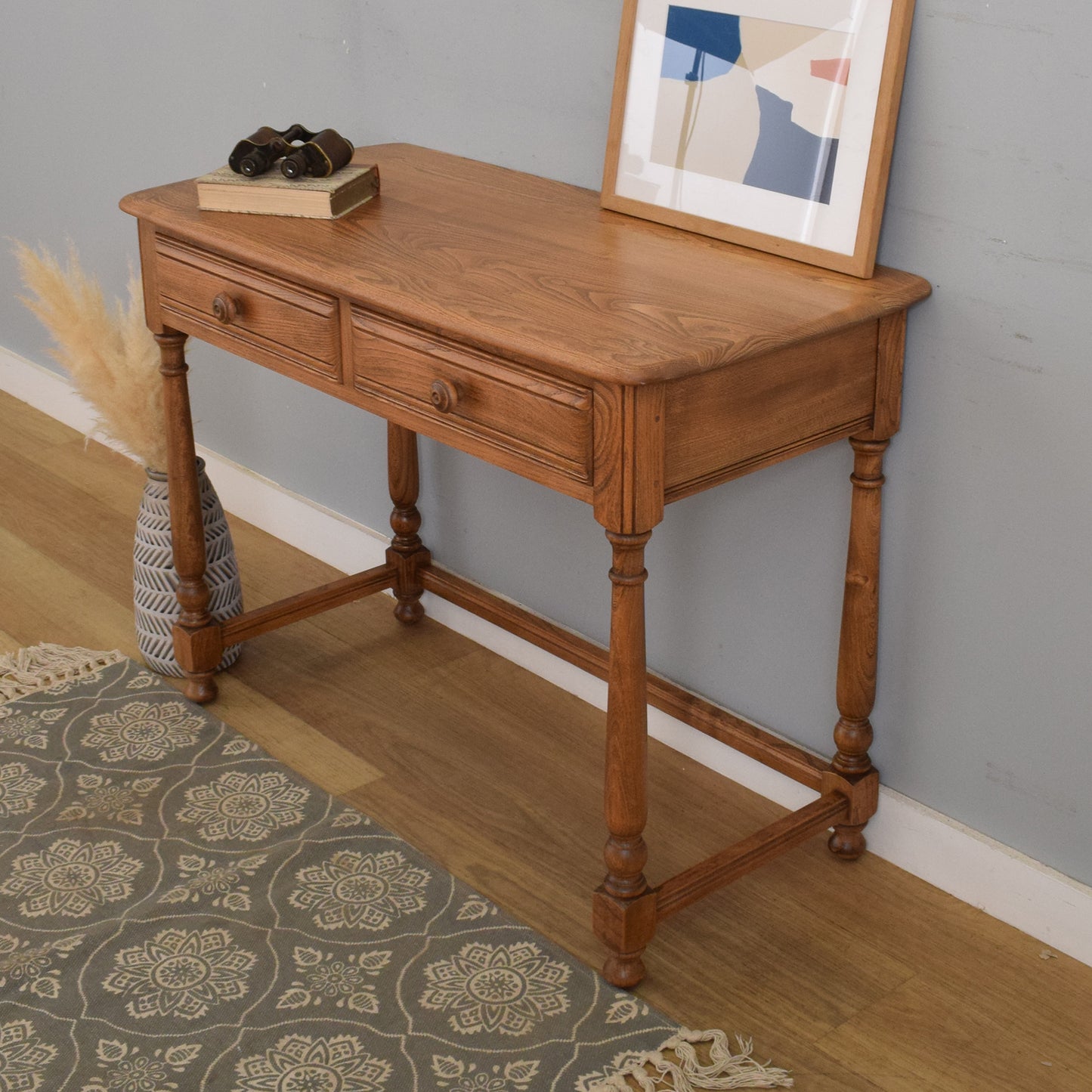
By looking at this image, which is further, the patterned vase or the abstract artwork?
the patterned vase

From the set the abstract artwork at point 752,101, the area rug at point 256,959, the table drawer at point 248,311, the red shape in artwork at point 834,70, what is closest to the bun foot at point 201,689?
the area rug at point 256,959

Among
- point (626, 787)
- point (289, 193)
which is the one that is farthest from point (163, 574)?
point (626, 787)

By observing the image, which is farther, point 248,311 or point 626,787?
point 248,311

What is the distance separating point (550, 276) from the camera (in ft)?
5.83

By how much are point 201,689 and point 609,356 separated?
124 centimetres

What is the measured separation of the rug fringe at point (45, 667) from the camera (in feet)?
8.24

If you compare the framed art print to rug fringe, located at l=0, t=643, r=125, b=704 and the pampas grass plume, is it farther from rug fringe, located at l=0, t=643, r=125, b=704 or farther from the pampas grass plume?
rug fringe, located at l=0, t=643, r=125, b=704

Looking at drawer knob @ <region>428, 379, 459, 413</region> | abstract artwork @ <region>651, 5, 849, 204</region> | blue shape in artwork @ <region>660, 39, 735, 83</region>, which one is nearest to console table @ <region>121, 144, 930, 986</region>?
drawer knob @ <region>428, 379, 459, 413</region>

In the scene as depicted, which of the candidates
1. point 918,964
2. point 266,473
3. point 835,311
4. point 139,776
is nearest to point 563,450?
point 835,311

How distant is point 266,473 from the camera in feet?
10.1

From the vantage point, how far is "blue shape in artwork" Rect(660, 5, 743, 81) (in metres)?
1.88

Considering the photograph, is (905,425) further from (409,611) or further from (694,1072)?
(409,611)

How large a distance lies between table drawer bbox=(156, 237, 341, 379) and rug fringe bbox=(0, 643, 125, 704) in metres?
0.70

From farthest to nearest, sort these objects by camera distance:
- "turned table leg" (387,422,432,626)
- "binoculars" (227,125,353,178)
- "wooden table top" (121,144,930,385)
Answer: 1. "turned table leg" (387,422,432,626)
2. "binoculars" (227,125,353,178)
3. "wooden table top" (121,144,930,385)
